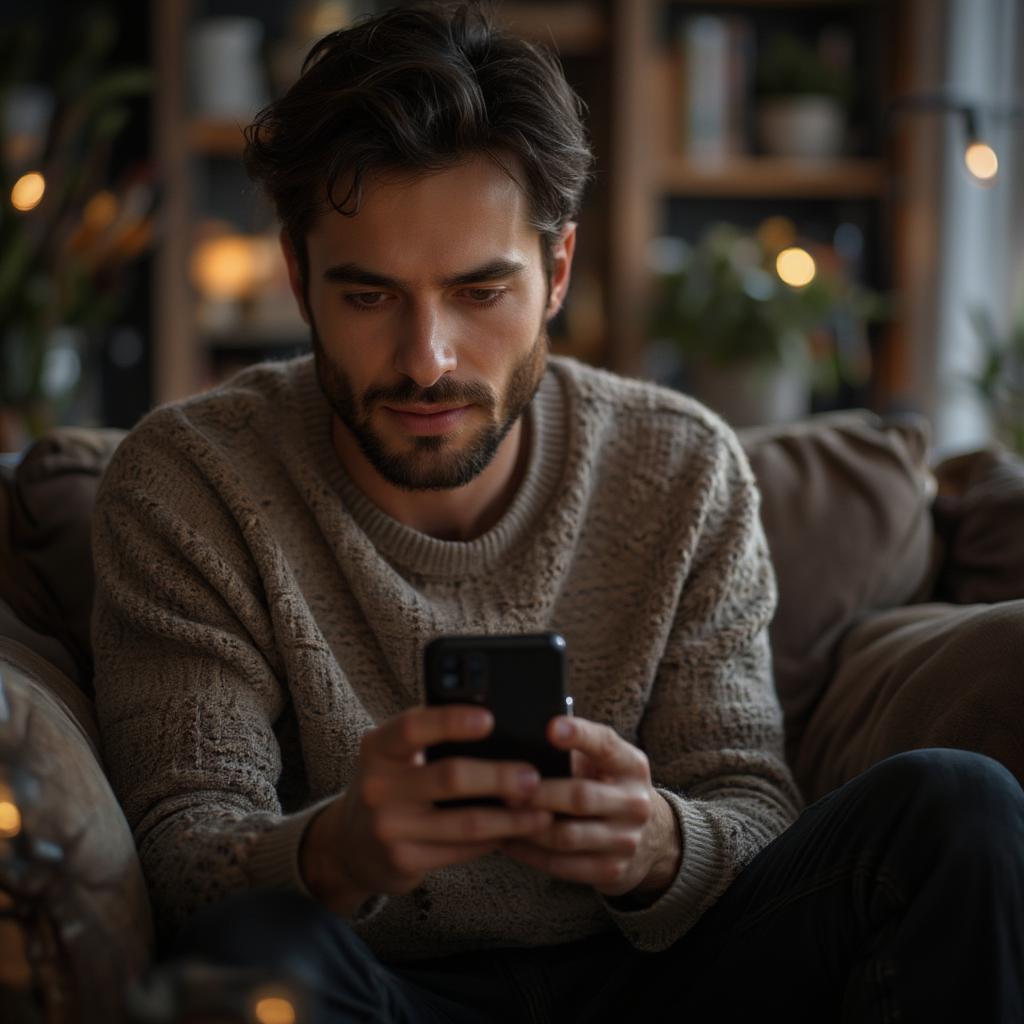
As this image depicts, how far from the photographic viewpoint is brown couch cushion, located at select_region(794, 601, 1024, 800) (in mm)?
1253

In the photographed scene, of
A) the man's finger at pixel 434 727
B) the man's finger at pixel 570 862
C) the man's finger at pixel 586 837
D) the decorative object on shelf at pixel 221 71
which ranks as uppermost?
the decorative object on shelf at pixel 221 71

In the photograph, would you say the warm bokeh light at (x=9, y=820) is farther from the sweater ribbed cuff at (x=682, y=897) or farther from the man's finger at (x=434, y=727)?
the sweater ribbed cuff at (x=682, y=897)

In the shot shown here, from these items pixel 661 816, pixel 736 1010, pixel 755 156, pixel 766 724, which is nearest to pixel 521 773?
pixel 661 816

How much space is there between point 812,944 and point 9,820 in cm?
61

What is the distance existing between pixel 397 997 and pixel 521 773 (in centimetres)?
22

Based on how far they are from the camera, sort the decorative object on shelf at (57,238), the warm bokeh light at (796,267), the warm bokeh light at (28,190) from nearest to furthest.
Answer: the warm bokeh light at (28,190)
the warm bokeh light at (796,267)
the decorative object on shelf at (57,238)

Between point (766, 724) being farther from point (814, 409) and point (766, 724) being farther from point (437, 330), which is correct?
point (814, 409)

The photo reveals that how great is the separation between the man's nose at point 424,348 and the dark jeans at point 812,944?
499mm

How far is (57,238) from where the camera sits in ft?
9.09

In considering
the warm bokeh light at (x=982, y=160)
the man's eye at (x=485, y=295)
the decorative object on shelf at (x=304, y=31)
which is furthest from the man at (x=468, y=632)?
the decorative object on shelf at (x=304, y=31)

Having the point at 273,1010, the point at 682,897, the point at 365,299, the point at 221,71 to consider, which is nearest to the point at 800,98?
the point at 221,71

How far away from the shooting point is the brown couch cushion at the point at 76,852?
3.07 ft

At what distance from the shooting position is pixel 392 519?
4.54 ft

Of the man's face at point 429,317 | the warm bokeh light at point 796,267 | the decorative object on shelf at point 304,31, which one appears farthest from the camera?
the decorative object on shelf at point 304,31
